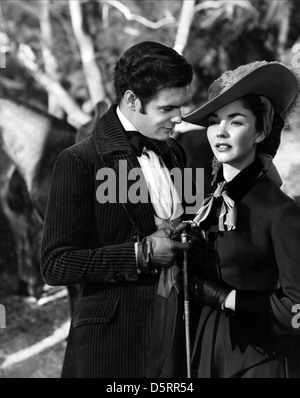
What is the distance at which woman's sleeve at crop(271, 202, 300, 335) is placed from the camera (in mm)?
1773

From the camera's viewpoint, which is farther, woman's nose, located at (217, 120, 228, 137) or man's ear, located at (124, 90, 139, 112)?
man's ear, located at (124, 90, 139, 112)

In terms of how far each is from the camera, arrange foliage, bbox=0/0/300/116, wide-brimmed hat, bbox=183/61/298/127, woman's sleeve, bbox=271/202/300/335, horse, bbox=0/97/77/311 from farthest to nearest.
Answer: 1. foliage, bbox=0/0/300/116
2. horse, bbox=0/97/77/311
3. wide-brimmed hat, bbox=183/61/298/127
4. woman's sleeve, bbox=271/202/300/335

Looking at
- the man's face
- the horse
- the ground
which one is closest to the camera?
the man's face

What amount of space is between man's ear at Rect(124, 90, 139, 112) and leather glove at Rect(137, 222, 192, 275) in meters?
0.37

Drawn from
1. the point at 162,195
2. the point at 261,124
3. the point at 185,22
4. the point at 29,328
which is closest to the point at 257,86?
the point at 261,124

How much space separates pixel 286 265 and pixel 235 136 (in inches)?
13.9

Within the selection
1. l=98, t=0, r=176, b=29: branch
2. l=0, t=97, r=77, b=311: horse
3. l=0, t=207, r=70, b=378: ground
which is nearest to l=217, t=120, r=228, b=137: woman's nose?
l=0, t=207, r=70, b=378: ground

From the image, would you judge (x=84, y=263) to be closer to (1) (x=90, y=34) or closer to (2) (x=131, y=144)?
(2) (x=131, y=144)

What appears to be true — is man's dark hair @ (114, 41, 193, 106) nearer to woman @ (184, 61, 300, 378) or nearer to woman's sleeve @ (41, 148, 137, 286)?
woman @ (184, 61, 300, 378)

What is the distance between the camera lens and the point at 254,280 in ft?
6.03

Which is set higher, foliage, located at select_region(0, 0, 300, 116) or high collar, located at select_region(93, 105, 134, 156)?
foliage, located at select_region(0, 0, 300, 116)

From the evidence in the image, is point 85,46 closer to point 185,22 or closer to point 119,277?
point 185,22

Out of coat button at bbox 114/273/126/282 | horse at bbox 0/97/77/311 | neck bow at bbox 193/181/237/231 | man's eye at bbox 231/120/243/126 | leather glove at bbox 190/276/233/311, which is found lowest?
leather glove at bbox 190/276/233/311

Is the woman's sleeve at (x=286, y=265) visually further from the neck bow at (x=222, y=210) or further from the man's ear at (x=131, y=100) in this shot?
the man's ear at (x=131, y=100)
